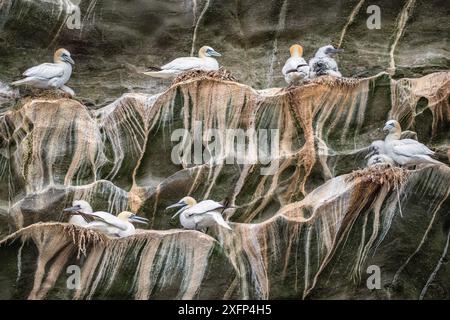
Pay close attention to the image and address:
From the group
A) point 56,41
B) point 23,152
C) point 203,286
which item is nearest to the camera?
point 203,286

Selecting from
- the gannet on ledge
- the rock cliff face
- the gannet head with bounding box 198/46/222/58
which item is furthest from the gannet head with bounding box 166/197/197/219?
the gannet head with bounding box 198/46/222/58

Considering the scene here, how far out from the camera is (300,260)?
20.6 m

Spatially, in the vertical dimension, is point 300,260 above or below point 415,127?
below

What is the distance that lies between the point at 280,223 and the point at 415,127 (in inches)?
125

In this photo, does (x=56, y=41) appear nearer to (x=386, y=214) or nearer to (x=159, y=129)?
(x=159, y=129)

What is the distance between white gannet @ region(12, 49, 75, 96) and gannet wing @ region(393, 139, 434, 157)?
4912 mm

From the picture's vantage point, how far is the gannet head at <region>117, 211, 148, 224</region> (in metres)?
20.8

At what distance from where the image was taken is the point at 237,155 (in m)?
22.1

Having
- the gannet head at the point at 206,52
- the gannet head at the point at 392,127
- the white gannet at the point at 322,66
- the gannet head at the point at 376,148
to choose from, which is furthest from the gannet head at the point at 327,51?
the gannet head at the point at 376,148

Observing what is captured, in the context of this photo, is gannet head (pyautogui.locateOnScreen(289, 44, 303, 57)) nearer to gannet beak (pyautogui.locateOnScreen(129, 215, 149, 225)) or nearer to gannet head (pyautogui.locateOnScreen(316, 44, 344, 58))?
gannet head (pyautogui.locateOnScreen(316, 44, 344, 58))

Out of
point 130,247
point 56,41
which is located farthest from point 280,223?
point 56,41

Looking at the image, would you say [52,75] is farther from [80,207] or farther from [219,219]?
[219,219]

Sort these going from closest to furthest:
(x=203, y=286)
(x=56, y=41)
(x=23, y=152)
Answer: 1. (x=203, y=286)
2. (x=23, y=152)
3. (x=56, y=41)

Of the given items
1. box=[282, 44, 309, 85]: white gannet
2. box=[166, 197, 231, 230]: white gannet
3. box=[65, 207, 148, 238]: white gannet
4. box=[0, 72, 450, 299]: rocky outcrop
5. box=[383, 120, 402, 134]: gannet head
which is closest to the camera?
box=[0, 72, 450, 299]: rocky outcrop
